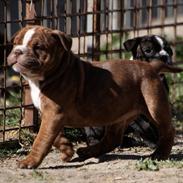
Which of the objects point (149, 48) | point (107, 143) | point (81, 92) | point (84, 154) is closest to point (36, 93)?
point (81, 92)

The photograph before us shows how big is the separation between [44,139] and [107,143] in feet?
3.12

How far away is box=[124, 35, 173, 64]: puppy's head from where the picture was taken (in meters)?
8.08

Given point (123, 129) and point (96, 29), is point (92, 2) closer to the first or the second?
point (96, 29)

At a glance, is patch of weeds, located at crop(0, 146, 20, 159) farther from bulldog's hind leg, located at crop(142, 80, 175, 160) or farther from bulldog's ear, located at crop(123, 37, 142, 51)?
bulldog's ear, located at crop(123, 37, 142, 51)

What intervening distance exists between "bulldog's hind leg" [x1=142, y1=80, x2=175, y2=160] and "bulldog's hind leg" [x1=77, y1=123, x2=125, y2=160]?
15.2 inches

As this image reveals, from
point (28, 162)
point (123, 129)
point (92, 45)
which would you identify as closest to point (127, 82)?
point (123, 129)

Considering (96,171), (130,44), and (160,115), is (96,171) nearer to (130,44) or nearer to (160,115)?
(160,115)

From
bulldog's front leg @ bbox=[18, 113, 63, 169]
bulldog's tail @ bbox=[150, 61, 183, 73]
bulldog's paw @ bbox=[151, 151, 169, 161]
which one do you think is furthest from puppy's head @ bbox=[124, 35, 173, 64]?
bulldog's front leg @ bbox=[18, 113, 63, 169]

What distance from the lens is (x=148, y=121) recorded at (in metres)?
7.57

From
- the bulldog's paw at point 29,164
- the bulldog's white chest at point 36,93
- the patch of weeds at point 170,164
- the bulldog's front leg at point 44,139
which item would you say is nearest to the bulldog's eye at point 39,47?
the bulldog's white chest at point 36,93

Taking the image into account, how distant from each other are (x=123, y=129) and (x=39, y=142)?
115 centimetres

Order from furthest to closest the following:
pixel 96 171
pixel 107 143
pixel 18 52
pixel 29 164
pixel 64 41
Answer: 1. pixel 107 143
2. pixel 96 171
3. pixel 29 164
4. pixel 64 41
5. pixel 18 52

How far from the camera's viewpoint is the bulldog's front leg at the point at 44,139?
6.27 meters

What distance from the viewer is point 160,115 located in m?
6.75
